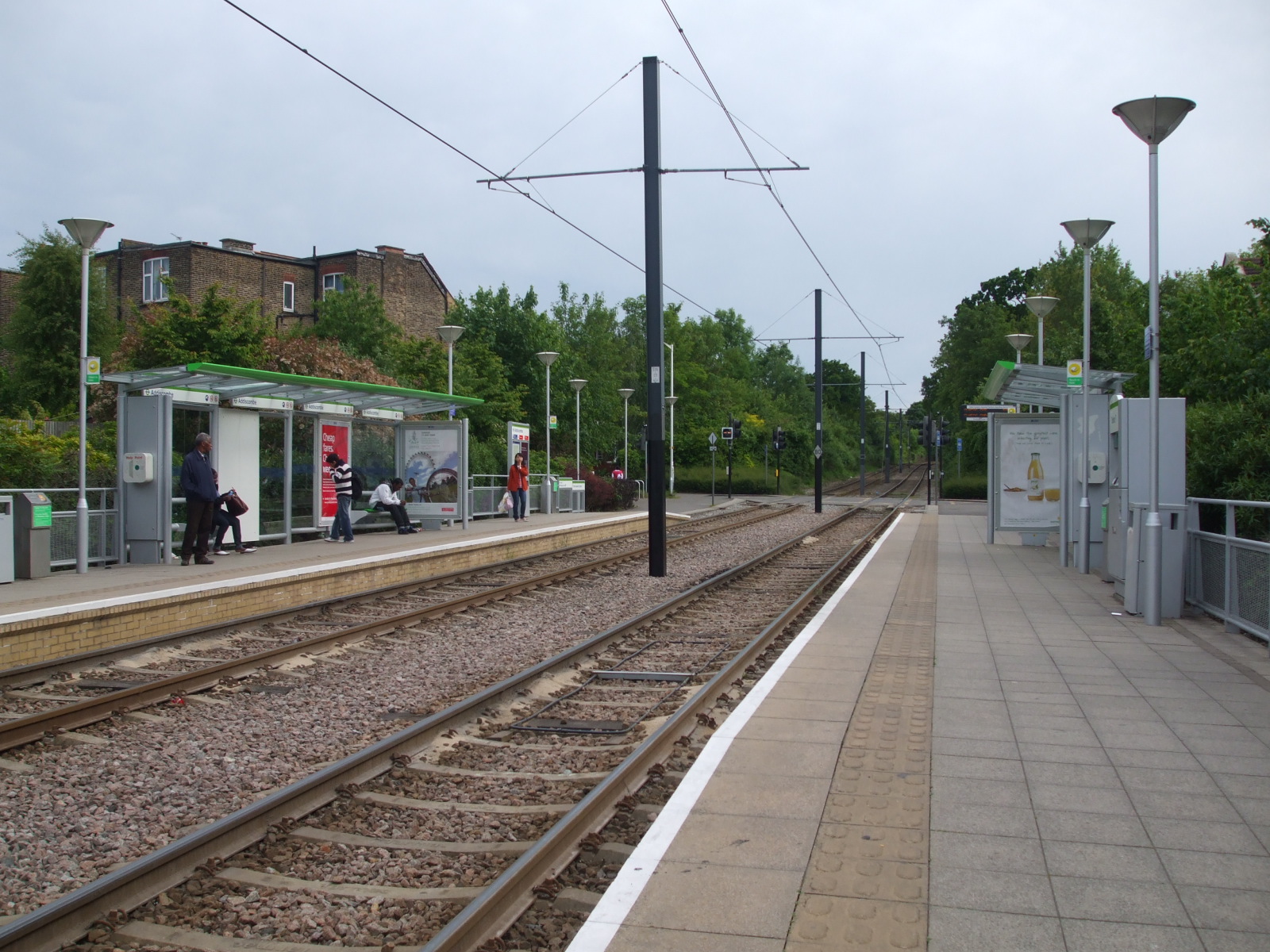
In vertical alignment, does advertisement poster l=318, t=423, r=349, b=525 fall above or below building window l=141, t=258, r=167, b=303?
below

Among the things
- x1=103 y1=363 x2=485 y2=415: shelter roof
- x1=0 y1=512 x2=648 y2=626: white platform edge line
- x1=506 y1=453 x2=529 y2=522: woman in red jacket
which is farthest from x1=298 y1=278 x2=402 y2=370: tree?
x1=0 y1=512 x2=648 y2=626: white platform edge line

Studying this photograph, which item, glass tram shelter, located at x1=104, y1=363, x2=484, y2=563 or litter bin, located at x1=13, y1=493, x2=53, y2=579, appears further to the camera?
glass tram shelter, located at x1=104, y1=363, x2=484, y2=563

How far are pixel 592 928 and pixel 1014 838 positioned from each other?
1900 mm

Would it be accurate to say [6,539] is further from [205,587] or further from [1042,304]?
[1042,304]

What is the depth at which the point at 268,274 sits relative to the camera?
153 feet

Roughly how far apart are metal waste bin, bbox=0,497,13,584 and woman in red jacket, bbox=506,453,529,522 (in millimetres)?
13090

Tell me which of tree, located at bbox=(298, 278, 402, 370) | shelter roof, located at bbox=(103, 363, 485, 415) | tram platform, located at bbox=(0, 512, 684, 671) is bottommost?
tram platform, located at bbox=(0, 512, 684, 671)

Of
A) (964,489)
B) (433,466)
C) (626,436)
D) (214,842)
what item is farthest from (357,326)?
(214,842)

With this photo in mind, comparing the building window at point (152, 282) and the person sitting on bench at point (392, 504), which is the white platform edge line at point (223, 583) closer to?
the person sitting on bench at point (392, 504)

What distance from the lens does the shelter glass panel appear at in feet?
58.2

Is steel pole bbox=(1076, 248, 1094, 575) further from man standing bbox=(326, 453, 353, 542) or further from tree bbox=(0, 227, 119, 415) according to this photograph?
tree bbox=(0, 227, 119, 415)

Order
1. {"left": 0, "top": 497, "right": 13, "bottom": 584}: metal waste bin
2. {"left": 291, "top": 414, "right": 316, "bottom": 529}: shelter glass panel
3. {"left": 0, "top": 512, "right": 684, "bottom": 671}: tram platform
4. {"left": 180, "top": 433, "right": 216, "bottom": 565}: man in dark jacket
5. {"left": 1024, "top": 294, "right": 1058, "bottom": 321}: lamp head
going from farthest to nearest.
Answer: {"left": 1024, "top": 294, "right": 1058, "bottom": 321}: lamp head → {"left": 291, "top": 414, "right": 316, "bottom": 529}: shelter glass panel → {"left": 180, "top": 433, "right": 216, "bottom": 565}: man in dark jacket → {"left": 0, "top": 497, "right": 13, "bottom": 584}: metal waste bin → {"left": 0, "top": 512, "right": 684, "bottom": 671}: tram platform

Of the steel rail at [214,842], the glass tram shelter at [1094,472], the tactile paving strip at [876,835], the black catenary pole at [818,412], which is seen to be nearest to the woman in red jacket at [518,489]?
the glass tram shelter at [1094,472]

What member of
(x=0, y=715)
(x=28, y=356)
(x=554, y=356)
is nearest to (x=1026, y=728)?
(x=0, y=715)
